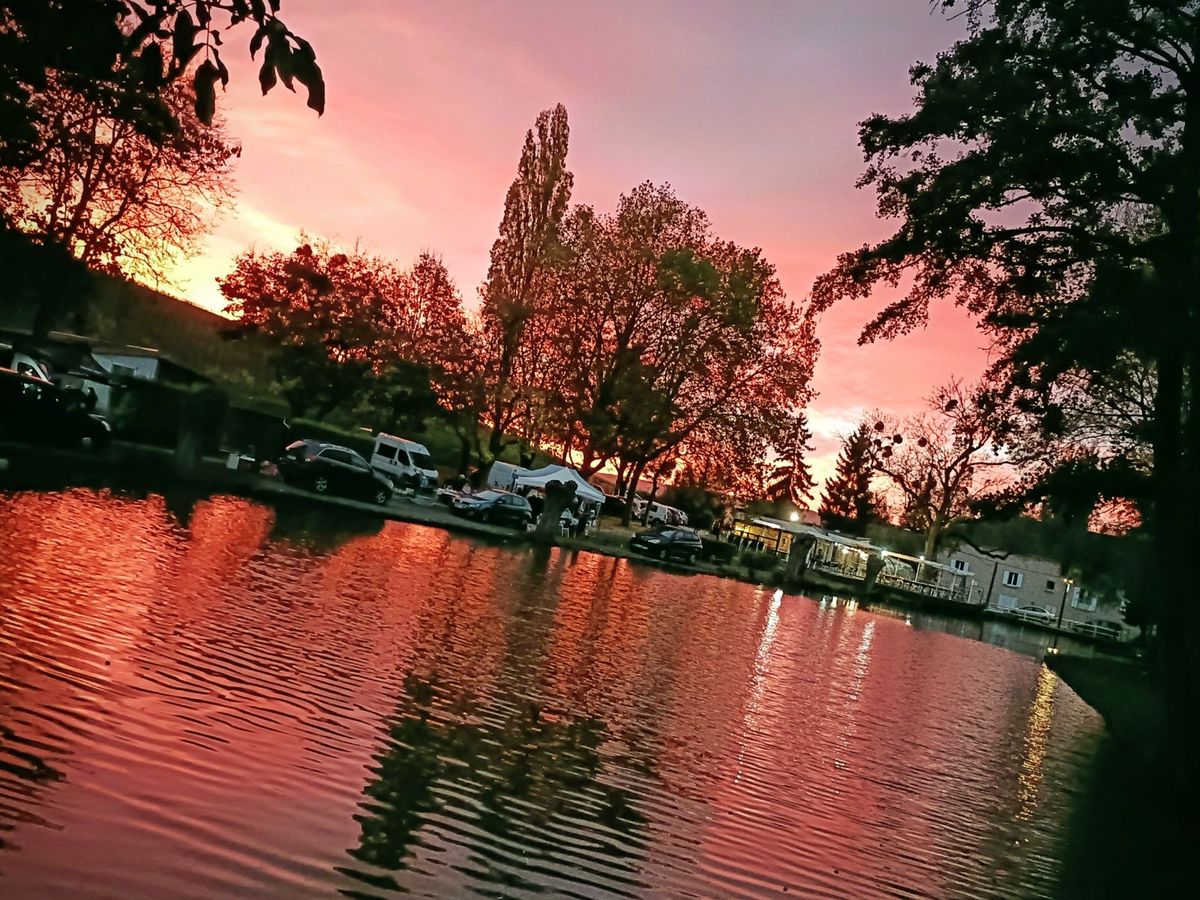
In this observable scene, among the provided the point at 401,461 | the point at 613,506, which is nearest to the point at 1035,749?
the point at 401,461

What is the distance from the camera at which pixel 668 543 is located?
48281 millimetres

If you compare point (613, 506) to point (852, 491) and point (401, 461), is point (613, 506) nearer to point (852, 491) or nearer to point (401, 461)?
point (401, 461)

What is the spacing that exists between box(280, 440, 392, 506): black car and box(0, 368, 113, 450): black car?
876 centimetres

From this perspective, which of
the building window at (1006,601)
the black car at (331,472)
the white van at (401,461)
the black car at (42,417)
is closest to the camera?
the black car at (42,417)

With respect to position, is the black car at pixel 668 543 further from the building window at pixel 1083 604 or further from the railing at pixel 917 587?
the building window at pixel 1083 604

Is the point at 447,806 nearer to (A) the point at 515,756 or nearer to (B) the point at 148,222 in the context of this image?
(A) the point at 515,756

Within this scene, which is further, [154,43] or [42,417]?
[42,417]

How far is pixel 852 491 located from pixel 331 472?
8731cm

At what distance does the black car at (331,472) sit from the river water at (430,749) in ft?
55.9

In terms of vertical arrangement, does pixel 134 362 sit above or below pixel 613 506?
above

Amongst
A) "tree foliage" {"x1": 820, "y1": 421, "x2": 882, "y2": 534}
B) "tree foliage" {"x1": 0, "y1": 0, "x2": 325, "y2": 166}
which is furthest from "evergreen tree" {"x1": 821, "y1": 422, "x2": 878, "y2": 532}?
"tree foliage" {"x1": 0, "y1": 0, "x2": 325, "y2": 166}

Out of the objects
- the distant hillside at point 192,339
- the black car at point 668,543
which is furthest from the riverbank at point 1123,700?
the distant hillside at point 192,339

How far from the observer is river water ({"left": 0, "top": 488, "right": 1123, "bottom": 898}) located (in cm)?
597

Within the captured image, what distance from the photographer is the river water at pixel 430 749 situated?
5973mm
